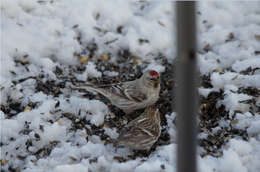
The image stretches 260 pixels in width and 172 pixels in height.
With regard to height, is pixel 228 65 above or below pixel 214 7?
below

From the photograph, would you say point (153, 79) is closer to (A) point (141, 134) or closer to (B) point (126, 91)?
(B) point (126, 91)

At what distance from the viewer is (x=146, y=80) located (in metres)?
5.10

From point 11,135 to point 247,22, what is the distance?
3958 mm

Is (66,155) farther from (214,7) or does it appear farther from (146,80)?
(214,7)

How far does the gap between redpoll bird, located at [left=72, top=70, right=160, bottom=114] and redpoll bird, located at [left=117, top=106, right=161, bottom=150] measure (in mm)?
595

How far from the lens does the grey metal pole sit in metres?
1.98

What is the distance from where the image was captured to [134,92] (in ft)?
16.8

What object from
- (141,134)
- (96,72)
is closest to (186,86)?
(141,134)

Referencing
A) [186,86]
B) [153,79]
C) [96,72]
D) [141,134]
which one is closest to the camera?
[186,86]

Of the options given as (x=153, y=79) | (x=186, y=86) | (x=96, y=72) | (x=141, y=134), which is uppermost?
(x=186, y=86)

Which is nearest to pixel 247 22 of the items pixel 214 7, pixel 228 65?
pixel 214 7

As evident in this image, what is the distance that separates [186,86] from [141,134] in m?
2.29

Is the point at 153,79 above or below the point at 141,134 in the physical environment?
above

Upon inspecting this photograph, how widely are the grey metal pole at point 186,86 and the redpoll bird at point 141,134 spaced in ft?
6.66
